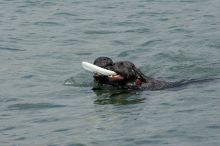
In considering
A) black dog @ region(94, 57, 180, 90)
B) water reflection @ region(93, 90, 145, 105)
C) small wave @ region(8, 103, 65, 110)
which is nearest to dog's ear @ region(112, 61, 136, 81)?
black dog @ region(94, 57, 180, 90)

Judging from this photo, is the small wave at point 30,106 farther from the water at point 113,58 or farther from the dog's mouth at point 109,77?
the dog's mouth at point 109,77

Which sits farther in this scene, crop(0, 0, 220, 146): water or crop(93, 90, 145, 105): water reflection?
crop(93, 90, 145, 105): water reflection

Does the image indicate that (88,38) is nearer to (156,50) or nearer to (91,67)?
(156,50)

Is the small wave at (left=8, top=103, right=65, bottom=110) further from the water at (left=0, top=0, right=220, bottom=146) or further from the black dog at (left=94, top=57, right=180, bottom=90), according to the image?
the black dog at (left=94, top=57, right=180, bottom=90)

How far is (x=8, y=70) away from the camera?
39.7ft

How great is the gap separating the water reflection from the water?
0.05 ft

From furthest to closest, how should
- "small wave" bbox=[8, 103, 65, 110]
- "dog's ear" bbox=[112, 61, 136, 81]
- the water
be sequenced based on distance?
"dog's ear" bbox=[112, 61, 136, 81], "small wave" bbox=[8, 103, 65, 110], the water

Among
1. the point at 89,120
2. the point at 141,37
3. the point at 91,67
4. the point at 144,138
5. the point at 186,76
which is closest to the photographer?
the point at 144,138

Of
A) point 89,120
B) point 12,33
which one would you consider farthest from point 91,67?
point 12,33

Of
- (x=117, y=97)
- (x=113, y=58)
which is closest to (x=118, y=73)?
(x=117, y=97)

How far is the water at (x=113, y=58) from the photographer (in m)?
8.01

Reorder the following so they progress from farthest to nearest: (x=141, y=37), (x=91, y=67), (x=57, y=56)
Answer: (x=141, y=37) < (x=57, y=56) < (x=91, y=67)

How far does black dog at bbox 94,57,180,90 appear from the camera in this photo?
9.88 meters

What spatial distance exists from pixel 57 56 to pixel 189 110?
4.86m
